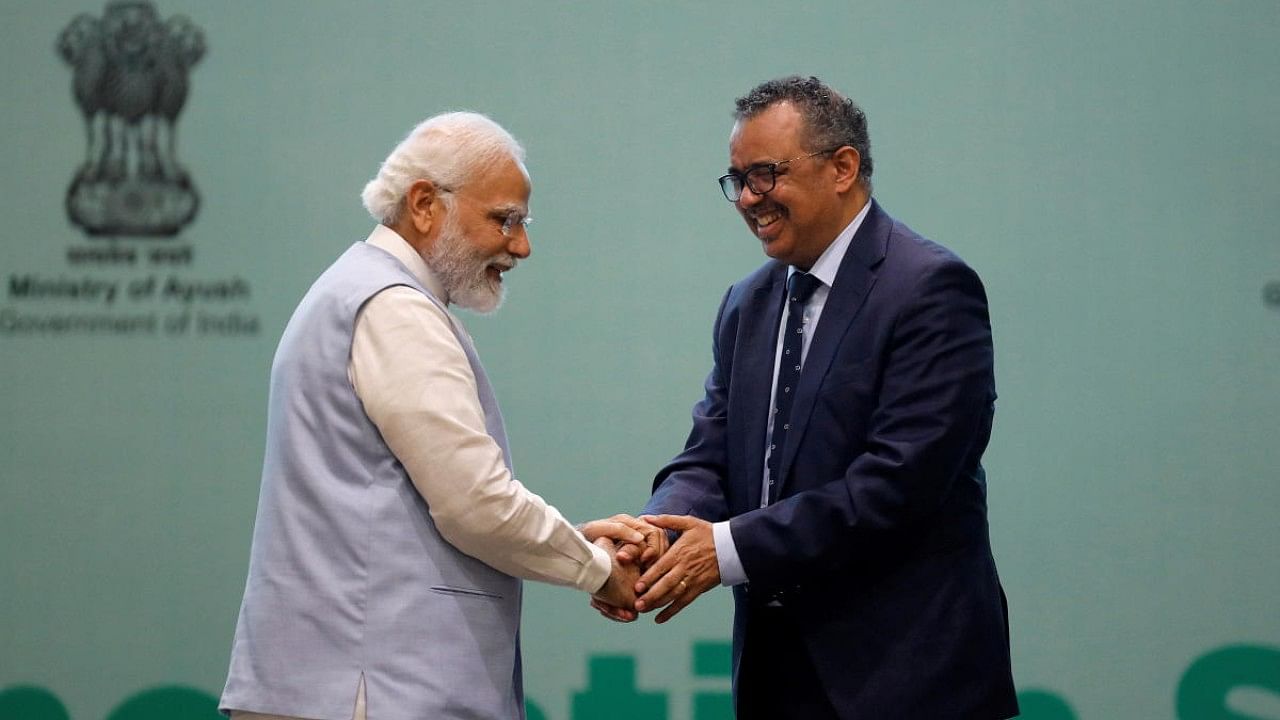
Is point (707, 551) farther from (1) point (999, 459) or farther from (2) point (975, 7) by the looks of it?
(2) point (975, 7)

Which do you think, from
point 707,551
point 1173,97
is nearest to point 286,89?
point 707,551

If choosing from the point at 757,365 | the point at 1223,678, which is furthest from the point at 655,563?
the point at 1223,678

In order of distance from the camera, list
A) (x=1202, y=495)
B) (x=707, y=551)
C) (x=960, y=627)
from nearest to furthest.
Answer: (x=960, y=627) → (x=707, y=551) → (x=1202, y=495)

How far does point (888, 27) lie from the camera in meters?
4.19

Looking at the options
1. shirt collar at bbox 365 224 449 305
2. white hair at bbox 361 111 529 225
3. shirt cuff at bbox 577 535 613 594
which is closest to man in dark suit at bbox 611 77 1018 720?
shirt cuff at bbox 577 535 613 594

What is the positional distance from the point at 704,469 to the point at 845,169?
680mm

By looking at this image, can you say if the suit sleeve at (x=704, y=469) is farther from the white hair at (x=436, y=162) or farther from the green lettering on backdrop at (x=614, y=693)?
the green lettering on backdrop at (x=614, y=693)

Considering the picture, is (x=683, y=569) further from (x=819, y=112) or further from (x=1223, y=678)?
(x=1223, y=678)

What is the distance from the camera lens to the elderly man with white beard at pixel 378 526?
2256 mm

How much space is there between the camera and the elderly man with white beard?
2256 mm

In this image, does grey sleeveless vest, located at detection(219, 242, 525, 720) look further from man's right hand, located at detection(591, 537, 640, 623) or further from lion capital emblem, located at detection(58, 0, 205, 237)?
lion capital emblem, located at detection(58, 0, 205, 237)

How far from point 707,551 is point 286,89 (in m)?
2.36

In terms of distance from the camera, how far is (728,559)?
8.56 ft

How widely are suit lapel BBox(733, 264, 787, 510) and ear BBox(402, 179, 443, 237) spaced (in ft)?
2.24
